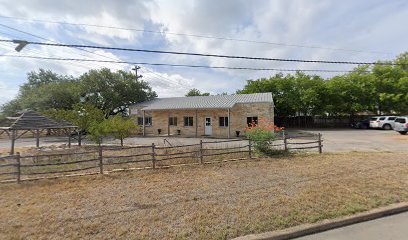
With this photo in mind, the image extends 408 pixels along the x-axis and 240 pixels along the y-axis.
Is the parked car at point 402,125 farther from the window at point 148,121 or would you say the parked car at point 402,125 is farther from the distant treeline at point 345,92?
the window at point 148,121

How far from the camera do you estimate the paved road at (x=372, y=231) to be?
3.95 m

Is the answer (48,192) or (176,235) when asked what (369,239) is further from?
(48,192)

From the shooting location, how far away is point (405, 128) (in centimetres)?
2031

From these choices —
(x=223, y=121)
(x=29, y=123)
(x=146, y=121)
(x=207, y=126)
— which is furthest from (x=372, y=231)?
(x=146, y=121)

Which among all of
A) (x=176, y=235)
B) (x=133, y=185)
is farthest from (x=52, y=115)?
(x=176, y=235)

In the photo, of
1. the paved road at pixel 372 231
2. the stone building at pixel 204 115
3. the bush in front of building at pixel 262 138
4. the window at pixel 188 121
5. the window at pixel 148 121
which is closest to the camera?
the paved road at pixel 372 231

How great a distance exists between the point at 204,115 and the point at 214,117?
45.1 inches

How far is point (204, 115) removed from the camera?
80.8ft

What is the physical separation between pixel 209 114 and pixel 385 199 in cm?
1950

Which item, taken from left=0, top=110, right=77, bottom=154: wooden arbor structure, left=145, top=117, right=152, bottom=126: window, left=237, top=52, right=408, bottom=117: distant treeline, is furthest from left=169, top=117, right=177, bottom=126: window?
left=237, top=52, right=408, bottom=117: distant treeline

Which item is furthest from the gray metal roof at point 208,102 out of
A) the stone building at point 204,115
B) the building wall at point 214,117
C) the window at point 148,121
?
the window at point 148,121

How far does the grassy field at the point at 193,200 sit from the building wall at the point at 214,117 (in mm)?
14627

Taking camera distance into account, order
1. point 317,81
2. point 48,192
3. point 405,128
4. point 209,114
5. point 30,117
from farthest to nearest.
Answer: point 317,81 → point 209,114 → point 405,128 → point 30,117 → point 48,192

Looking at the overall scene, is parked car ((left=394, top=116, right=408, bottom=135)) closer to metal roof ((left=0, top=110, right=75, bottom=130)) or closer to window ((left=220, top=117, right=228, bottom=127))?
window ((left=220, top=117, right=228, bottom=127))
